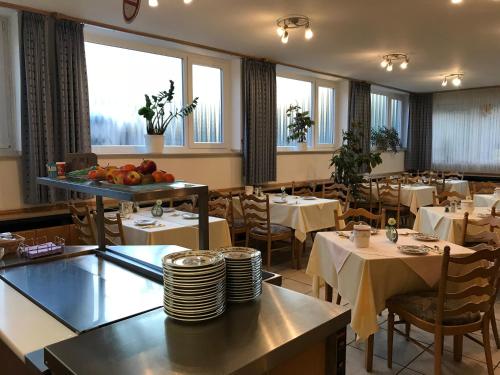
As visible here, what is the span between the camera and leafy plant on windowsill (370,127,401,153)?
27.2ft

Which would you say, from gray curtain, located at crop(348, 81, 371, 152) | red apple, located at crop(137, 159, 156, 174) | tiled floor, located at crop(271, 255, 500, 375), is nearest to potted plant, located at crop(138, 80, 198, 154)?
tiled floor, located at crop(271, 255, 500, 375)

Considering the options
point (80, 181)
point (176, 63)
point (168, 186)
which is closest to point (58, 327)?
point (168, 186)

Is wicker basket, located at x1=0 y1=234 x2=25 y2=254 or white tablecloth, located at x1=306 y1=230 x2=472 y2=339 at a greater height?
wicker basket, located at x1=0 y1=234 x2=25 y2=254

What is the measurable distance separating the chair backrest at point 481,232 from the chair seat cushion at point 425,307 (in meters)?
0.85

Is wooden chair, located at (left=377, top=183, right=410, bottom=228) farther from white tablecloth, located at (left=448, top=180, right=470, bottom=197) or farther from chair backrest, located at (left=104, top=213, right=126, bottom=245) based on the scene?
chair backrest, located at (left=104, top=213, right=126, bottom=245)

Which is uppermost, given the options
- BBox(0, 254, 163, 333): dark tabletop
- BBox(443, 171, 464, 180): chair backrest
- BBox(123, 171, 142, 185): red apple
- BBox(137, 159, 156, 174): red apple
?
BBox(137, 159, 156, 174): red apple

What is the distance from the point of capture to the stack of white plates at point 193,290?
121 cm

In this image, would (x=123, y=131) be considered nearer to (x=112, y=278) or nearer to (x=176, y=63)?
(x=176, y=63)

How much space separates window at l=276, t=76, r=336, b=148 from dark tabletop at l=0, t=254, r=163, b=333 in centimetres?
497

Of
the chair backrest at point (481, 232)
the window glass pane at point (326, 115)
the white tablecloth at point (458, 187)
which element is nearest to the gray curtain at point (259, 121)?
the window glass pane at point (326, 115)

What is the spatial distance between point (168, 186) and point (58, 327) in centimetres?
57

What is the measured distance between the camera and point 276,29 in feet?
13.9

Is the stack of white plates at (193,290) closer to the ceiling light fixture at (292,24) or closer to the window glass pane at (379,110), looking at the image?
the ceiling light fixture at (292,24)

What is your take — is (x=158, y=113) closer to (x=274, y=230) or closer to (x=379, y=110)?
(x=274, y=230)
